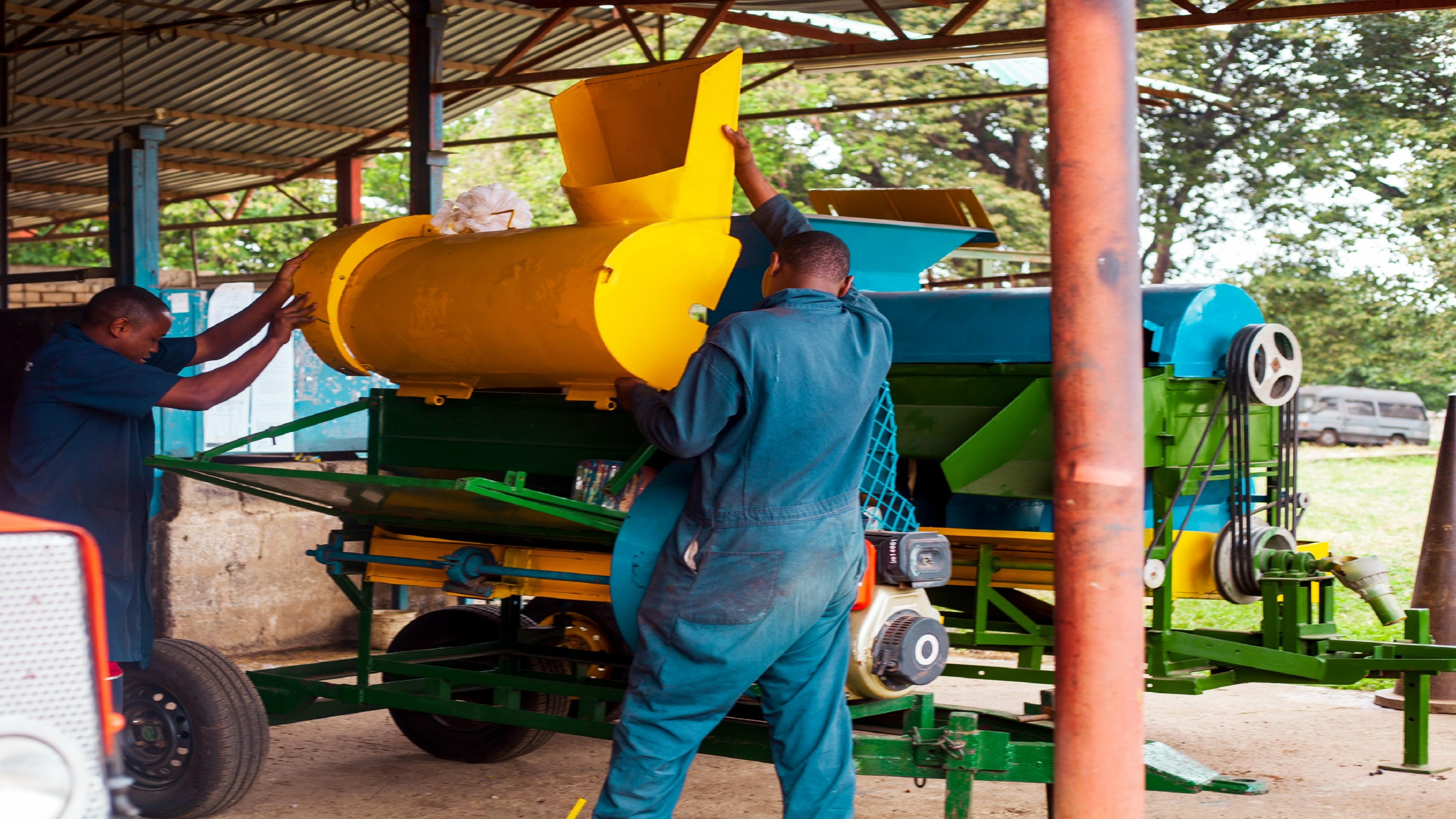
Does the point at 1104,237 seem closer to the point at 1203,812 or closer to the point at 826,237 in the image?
the point at 826,237

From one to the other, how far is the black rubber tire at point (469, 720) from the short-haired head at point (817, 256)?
2.35m

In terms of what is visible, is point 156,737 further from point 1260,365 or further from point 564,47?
point 564,47

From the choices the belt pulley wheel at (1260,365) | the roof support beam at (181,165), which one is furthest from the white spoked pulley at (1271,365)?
the roof support beam at (181,165)

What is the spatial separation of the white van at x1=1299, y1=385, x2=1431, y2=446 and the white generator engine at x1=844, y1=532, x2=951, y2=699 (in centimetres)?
2330

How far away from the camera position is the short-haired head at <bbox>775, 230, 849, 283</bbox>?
3.72 meters

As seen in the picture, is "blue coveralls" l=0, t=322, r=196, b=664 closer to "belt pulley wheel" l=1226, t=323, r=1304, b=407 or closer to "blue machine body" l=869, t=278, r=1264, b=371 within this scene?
"blue machine body" l=869, t=278, r=1264, b=371

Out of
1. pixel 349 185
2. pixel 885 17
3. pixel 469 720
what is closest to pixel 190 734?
pixel 469 720

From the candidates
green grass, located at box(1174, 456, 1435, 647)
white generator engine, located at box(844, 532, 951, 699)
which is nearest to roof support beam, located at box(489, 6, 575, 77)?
green grass, located at box(1174, 456, 1435, 647)

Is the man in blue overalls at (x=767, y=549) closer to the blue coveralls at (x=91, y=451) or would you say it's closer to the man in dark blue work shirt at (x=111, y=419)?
the man in dark blue work shirt at (x=111, y=419)

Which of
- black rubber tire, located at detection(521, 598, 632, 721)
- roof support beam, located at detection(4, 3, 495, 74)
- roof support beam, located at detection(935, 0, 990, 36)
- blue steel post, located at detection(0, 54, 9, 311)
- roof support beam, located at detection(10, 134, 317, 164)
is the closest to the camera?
black rubber tire, located at detection(521, 598, 632, 721)

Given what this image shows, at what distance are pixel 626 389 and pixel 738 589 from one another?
0.73 m

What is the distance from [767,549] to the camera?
3531 mm

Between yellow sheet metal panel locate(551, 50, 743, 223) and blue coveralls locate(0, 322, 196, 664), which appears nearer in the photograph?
yellow sheet metal panel locate(551, 50, 743, 223)

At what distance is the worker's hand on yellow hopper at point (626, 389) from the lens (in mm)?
3914
